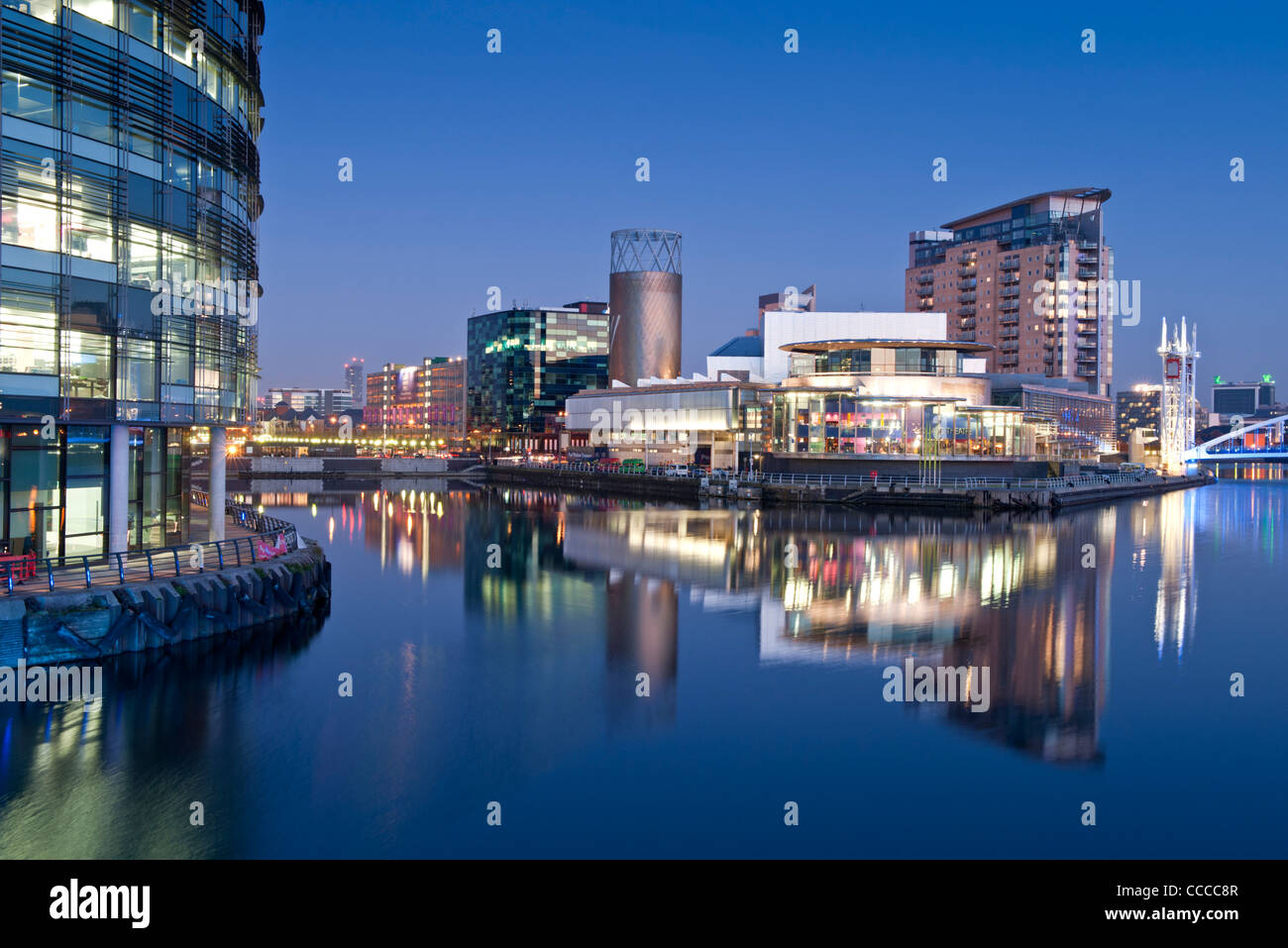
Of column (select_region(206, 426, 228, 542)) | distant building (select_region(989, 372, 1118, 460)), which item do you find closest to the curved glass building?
column (select_region(206, 426, 228, 542))

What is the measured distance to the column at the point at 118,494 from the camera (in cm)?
2723

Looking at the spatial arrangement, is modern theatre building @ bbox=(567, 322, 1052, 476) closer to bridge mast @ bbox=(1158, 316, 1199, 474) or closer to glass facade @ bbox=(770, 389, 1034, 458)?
glass facade @ bbox=(770, 389, 1034, 458)

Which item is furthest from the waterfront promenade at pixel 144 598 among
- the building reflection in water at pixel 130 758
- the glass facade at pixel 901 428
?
the glass facade at pixel 901 428

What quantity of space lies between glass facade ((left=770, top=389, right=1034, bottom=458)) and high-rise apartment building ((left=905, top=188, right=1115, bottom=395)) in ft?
248

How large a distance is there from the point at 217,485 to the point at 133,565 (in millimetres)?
7521

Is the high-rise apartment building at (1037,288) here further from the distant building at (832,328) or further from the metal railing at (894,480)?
the metal railing at (894,480)

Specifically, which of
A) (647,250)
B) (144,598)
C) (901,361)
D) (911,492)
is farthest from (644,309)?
(144,598)

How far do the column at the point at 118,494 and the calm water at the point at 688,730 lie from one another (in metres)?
4.72

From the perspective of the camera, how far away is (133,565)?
26.5 metres

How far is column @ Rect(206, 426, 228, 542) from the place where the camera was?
33.2m

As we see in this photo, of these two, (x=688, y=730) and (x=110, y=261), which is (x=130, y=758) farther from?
(x=110, y=261)

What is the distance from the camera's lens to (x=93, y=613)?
22.5m
